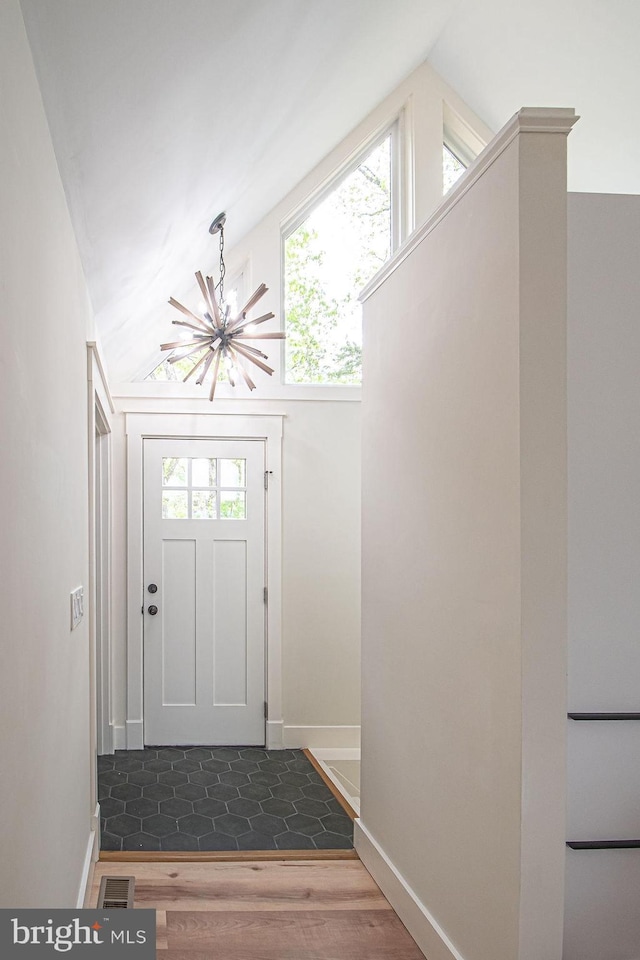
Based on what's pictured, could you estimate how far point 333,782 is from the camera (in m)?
4.26

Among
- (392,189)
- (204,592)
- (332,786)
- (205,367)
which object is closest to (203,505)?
(204,592)

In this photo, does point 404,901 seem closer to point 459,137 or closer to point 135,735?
point 135,735

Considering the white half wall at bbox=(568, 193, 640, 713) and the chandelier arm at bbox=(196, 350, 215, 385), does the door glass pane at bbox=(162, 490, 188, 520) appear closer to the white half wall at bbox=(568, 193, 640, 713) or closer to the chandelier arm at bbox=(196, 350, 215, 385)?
the chandelier arm at bbox=(196, 350, 215, 385)

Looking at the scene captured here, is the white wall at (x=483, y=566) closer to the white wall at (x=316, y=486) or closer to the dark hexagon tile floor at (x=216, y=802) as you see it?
the dark hexagon tile floor at (x=216, y=802)

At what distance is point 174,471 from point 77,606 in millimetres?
2583

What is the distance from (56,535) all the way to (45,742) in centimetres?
51

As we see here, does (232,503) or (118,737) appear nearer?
(118,737)

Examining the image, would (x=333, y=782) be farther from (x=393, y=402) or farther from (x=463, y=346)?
(x=463, y=346)

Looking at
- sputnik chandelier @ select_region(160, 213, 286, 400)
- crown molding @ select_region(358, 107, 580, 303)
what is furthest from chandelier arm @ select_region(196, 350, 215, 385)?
crown molding @ select_region(358, 107, 580, 303)

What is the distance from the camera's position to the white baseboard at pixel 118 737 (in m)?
4.79

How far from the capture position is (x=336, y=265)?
207 inches

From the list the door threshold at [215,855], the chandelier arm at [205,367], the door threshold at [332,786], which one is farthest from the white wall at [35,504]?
Answer: the chandelier arm at [205,367]

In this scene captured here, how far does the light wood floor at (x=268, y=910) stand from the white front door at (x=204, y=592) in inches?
74.2

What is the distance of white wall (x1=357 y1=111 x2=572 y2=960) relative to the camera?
5.97ft
